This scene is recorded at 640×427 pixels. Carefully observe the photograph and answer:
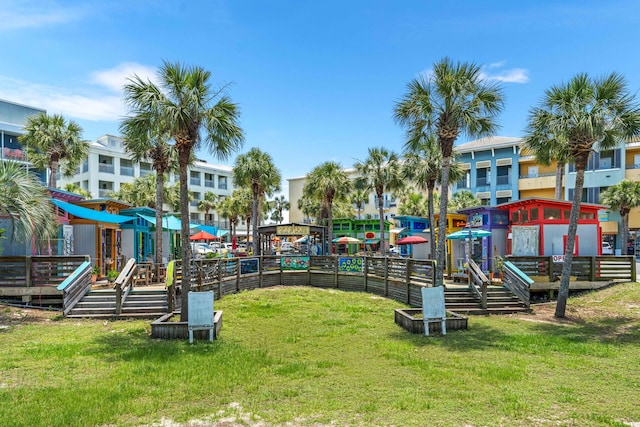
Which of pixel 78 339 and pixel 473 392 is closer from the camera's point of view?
pixel 473 392

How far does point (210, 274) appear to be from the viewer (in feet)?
53.9

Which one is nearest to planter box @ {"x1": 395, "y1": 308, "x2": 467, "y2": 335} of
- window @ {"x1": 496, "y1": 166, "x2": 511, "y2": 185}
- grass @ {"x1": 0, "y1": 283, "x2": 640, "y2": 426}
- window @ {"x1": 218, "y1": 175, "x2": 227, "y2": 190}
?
grass @ {"x1": 0, "y1": 283, "x2": 640, "y2": 426}

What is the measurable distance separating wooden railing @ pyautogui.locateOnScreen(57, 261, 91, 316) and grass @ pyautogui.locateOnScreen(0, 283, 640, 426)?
0.75 m

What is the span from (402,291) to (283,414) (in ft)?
37.2

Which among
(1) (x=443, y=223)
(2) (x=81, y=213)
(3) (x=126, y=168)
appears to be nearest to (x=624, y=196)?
(1) (x=443, y=223)

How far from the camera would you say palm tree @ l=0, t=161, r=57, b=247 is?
39.4 feet

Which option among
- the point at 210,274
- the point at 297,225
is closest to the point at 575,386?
the point at 210,274

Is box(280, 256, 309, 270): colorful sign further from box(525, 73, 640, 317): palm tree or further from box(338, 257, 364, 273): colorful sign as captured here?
box(525, 73, 640, 317): palm tree

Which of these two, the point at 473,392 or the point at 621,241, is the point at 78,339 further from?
the point at 621,241

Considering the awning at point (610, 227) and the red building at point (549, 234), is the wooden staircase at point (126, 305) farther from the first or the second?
the awning at point (610, 227)

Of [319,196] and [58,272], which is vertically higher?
[319,196]

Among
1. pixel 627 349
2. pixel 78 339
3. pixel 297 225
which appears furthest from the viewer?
pixel 297 225

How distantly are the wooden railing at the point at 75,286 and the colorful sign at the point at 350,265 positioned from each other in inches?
405

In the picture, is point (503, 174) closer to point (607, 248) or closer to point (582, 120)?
point (607, 248)
